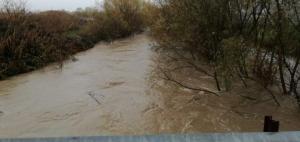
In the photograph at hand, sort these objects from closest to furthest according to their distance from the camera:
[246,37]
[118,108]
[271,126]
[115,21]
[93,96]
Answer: [271,126] → [118,108] → [246,37] → [93,96] → [115,21]

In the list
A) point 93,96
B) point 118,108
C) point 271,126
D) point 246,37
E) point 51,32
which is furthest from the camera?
point 51,32

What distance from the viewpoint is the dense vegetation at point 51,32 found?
43.6ft

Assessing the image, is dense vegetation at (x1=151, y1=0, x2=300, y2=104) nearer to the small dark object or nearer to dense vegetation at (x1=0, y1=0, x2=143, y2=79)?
the small dark object

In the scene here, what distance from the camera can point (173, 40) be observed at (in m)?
11.6

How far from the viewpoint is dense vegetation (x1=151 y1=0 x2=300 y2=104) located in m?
7.48

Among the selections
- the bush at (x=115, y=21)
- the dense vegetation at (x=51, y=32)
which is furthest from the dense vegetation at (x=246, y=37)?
the bush at (x=115, y=21)

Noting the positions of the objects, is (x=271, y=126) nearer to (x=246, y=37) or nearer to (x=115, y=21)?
(x=246, y=37)

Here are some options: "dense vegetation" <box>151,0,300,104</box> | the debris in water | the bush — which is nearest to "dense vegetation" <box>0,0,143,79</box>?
the bush

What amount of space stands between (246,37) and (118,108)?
146 inches

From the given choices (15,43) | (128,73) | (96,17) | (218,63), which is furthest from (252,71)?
(96,17)

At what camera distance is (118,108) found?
8.29 meters

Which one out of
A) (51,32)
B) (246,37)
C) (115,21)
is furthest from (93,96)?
(115,21)

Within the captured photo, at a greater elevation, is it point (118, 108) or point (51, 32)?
point (51, 32)

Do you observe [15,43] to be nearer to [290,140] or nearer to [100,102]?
[100,102]
